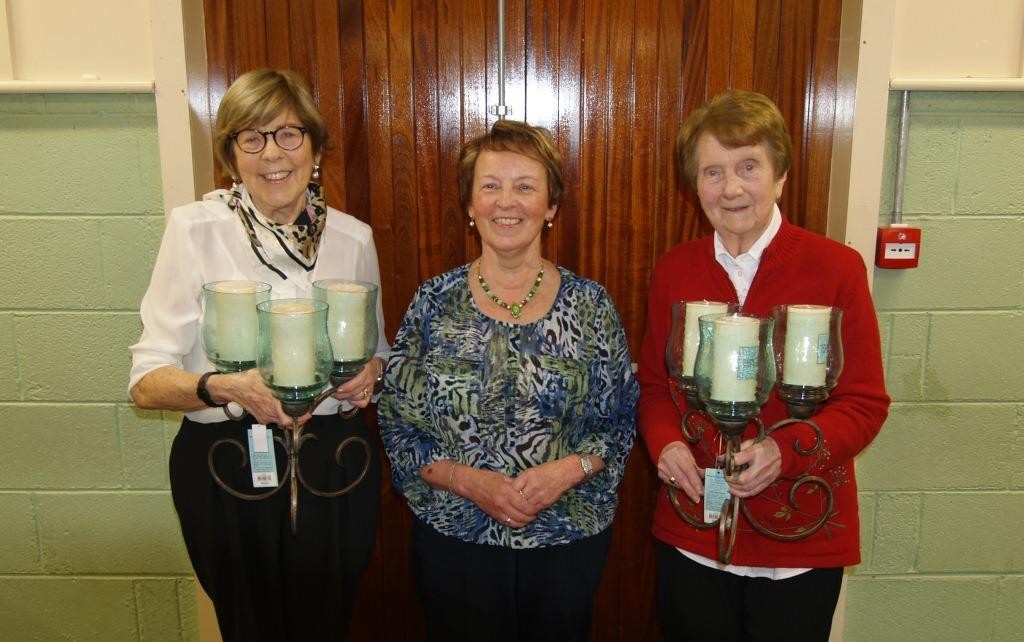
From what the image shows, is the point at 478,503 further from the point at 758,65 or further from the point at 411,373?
the point at 758,65

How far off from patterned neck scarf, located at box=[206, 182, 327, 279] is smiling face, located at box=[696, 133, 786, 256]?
0.81m

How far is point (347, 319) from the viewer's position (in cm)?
133

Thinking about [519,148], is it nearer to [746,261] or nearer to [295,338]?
[746,261]

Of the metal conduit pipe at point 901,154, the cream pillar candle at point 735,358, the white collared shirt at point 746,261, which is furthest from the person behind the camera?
the metal conduit pipe at point 901,154

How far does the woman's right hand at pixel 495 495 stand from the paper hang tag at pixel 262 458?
37 centimetres

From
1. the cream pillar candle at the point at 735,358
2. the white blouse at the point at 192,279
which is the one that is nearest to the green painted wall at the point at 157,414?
the white blouse at the point at 192,279

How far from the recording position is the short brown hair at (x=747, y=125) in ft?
4.69

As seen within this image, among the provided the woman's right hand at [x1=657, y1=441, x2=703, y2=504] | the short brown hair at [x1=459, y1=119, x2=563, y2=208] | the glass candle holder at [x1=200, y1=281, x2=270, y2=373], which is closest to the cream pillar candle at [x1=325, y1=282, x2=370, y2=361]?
the glass candle holder at [x1=200, y1=281, x2=270, y2=373]

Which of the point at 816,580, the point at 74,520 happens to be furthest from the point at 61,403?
the point at 816,580

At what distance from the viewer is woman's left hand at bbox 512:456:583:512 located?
5.17 feet

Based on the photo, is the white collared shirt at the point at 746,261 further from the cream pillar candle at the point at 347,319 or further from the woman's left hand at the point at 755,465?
the cream pillar candle at the point at 347,319

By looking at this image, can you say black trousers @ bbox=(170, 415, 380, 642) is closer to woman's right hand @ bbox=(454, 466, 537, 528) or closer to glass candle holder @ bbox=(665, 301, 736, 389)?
woman's right hand @ bbox=(454, 466, 537, 528)

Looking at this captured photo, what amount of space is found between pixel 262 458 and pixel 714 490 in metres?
0.86

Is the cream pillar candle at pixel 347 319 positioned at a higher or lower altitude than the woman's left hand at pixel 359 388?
higher
